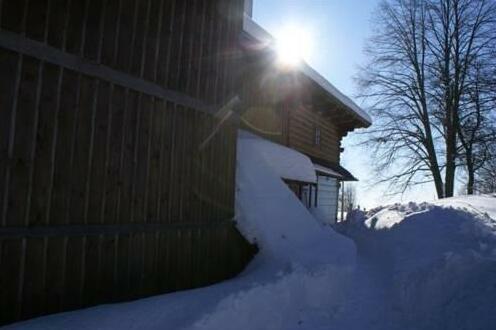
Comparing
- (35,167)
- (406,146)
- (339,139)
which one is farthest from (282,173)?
(406,146)

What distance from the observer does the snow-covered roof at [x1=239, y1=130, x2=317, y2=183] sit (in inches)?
418

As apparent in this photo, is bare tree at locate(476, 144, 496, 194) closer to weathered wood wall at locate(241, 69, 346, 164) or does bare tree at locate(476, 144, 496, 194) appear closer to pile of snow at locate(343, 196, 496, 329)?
weathered wood wall at locate(241, 69, 346, 164)

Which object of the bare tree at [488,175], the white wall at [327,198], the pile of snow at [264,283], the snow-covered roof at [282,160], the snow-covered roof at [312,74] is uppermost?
the snow-covered roof at [312,74]

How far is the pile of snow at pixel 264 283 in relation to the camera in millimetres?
4770

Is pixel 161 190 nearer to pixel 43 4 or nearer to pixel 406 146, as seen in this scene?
pixel 43 4

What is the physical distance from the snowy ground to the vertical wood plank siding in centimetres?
41

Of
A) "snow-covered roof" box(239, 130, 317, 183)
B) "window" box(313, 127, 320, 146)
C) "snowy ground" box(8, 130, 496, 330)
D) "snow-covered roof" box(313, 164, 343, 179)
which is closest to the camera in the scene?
"snowy ground" box(8, 130, 496, 330)

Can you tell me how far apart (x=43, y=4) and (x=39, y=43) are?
0.38 m

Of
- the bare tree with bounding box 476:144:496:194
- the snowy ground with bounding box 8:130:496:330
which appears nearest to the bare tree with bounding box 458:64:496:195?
the bare tree with bounding box 476:144:496:194

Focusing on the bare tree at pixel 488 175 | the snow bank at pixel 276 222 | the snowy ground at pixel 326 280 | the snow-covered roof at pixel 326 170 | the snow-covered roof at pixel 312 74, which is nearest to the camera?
the snowy ground at pixel 326 280

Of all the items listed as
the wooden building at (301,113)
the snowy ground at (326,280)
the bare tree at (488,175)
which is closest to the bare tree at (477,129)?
the bare tree at (488,175)

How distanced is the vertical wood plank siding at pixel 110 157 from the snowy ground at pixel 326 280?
0.41 metres

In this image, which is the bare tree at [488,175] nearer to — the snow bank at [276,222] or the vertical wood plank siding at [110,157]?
the snow bank at [276,222]

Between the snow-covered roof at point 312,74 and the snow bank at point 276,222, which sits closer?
the snow bank at point 276,222
